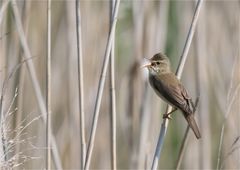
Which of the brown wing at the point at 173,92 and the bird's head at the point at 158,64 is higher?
the bird's head at the point at 158,64

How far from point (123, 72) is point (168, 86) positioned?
1503 mm

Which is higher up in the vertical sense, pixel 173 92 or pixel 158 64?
pixel 158 64

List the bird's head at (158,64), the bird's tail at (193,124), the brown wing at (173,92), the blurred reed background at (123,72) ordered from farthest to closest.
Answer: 1. the blurred reed background at (123,72)
2. the bird's head at (158,64)
3. the brown wing at (173,92)
4. the bird's tail at (193,124)

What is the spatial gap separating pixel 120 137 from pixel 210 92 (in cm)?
125

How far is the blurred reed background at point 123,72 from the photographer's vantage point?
4.33 meters

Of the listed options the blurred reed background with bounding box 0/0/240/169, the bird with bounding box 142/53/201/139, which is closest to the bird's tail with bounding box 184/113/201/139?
the bird with bounding box 142/53/201/139

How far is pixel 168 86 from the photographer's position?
13.2 feet

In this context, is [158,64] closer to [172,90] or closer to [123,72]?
[172,90]

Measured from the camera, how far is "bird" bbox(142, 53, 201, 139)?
12.5ft

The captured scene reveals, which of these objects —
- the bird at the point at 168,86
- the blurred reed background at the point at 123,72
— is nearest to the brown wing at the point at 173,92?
the bird at the point at 168,86

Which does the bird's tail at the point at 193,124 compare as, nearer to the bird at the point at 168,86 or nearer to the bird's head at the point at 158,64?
the bird at the point at 168,86

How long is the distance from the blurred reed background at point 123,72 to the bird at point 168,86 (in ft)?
0.73

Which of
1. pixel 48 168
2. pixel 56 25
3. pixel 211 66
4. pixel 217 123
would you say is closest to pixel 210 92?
pixel 217 123

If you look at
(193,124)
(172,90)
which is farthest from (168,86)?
(193,124)
